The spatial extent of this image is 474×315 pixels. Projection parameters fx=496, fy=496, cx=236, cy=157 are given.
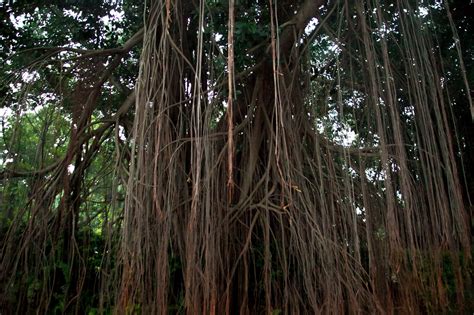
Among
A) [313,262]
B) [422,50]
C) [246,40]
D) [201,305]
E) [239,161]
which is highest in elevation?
[246,40]

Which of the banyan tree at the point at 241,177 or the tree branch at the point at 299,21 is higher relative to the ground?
the tree branch at the point at 299,21

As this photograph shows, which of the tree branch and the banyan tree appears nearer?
the banyan tree

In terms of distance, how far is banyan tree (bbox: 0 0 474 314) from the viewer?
7.68ft

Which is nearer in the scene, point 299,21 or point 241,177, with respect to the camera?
point 299,21

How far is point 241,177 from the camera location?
131 inches

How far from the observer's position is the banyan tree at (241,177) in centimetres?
234

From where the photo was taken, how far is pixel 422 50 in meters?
2.75

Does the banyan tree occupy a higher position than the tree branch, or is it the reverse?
the tree branch

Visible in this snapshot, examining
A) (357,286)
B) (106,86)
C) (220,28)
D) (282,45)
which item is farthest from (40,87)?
(357,286)

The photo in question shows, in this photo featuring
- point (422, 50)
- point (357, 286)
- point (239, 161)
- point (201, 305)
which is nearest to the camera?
point (201, 305)

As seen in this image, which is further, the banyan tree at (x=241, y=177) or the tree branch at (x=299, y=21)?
the tree branch at (x=299, y=21)

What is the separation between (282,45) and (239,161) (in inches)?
33.0

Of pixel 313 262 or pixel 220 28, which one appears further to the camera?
pixel 220 28

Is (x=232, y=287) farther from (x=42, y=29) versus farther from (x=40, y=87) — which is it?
(x=42, y=29)
